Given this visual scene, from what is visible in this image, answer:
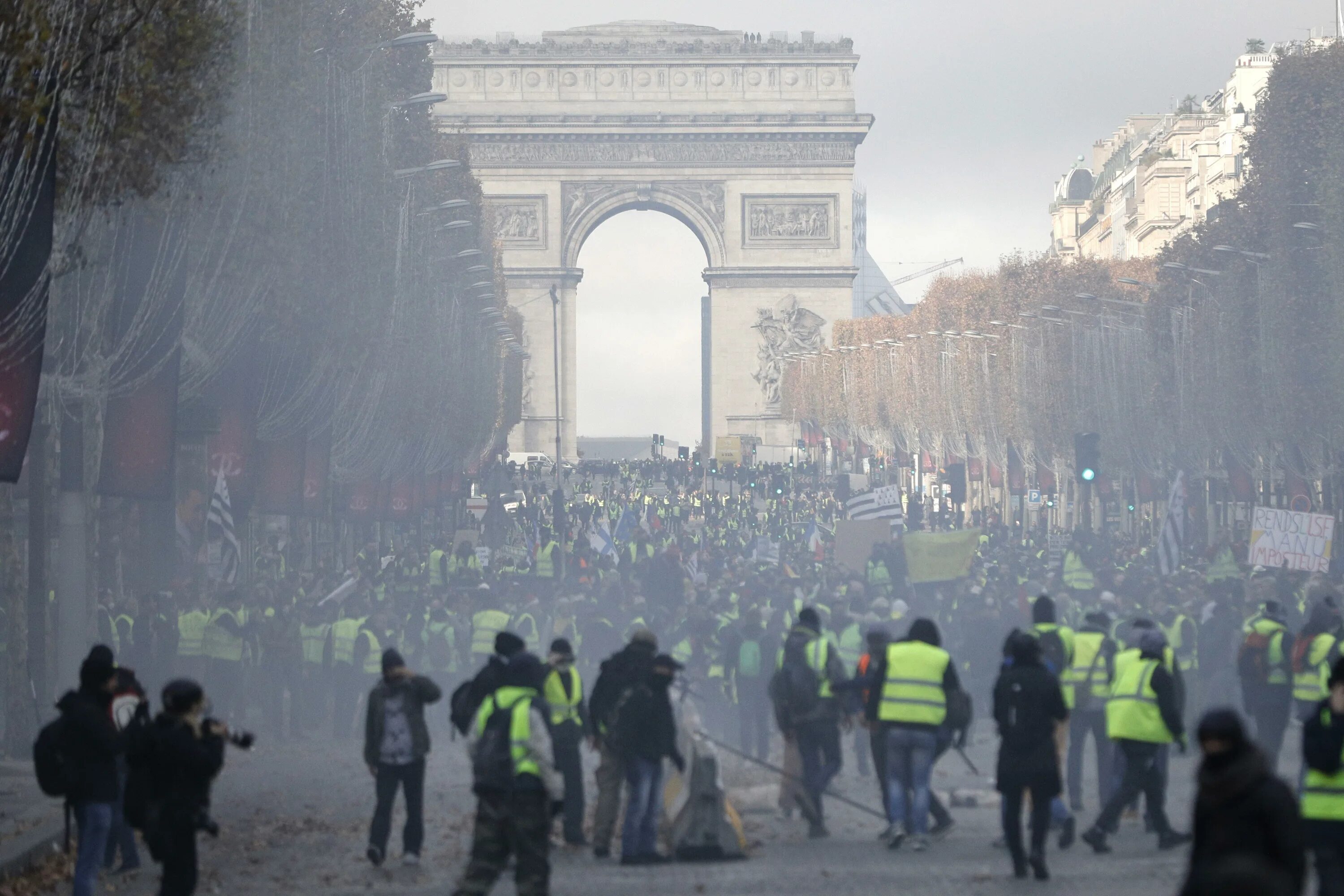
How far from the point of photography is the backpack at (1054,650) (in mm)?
15695

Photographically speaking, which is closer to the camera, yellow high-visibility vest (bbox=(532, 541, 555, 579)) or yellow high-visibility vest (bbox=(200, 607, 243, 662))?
yellow high-visibility vest (bbox=(200, 607, 243, 662))

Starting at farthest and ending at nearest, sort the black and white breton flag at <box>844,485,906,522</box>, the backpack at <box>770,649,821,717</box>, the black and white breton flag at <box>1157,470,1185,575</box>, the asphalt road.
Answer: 1. the black and white breton flag at <box>844,485,906,522</box>
2. the black and white breton flag at <box>1157,470,1185,575</box>
3. the backpack at <box>770,649,821,717</box>
4. the asphalt road

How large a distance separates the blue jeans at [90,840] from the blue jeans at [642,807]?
10.7 feet

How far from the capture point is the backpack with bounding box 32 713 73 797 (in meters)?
11.5

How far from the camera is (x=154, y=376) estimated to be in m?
23.3

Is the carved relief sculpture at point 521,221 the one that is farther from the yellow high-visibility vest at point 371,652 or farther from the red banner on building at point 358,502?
the yellow high-visibility vest at point 371,652

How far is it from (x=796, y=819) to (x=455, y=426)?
39000mm

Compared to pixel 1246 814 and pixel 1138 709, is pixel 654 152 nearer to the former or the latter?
pixel 1138 709

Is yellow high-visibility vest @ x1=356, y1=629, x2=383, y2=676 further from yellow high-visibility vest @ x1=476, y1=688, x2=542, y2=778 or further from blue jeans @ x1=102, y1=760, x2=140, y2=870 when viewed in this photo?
yellow high-visibility vest @ x1=476, y1=688, x2=542, y2=778

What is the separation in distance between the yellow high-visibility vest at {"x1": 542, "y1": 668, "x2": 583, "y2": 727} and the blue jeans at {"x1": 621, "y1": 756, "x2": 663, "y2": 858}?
2.43ft

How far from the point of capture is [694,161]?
98812 mm

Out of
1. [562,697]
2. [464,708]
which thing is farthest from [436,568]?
[464,708]

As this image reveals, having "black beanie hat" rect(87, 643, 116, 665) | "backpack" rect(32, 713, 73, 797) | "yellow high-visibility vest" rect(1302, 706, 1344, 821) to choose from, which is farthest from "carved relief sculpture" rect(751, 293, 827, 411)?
"yellow high-visibility vest" rect(1302, 706, 1344, 821)

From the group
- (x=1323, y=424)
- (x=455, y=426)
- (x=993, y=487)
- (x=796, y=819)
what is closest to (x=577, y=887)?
(x=796, y=819)
